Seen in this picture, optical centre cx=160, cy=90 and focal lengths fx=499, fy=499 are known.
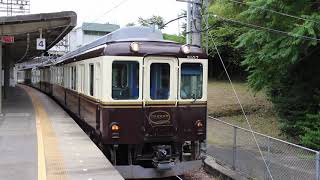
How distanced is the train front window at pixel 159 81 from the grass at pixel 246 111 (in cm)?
495

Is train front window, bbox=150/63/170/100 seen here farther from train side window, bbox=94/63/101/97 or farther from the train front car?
train side window, bbox=94/63/101/97

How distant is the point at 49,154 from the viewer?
991 cm

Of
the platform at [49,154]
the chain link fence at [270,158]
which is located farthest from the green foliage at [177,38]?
the chain link fence at [270,158]

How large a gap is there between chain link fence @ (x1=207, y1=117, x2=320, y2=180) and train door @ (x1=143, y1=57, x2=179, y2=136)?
1837 millimetres

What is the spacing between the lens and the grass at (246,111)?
1795cm

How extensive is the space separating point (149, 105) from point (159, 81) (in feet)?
1.87

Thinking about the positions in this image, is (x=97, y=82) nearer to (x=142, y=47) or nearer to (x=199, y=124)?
(x=142, y=47)

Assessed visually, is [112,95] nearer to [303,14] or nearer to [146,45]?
[146,45]

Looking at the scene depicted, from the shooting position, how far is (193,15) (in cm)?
1295

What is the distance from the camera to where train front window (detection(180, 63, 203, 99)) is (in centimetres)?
1057

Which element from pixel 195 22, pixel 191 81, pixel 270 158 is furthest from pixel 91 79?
pixel 270 158

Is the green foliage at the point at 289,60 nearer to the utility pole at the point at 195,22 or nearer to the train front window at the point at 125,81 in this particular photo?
the utility pole at the point at 195,22

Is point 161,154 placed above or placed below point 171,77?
below

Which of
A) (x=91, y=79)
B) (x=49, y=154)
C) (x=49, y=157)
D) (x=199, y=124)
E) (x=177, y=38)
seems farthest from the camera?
(x=177, y=38)
